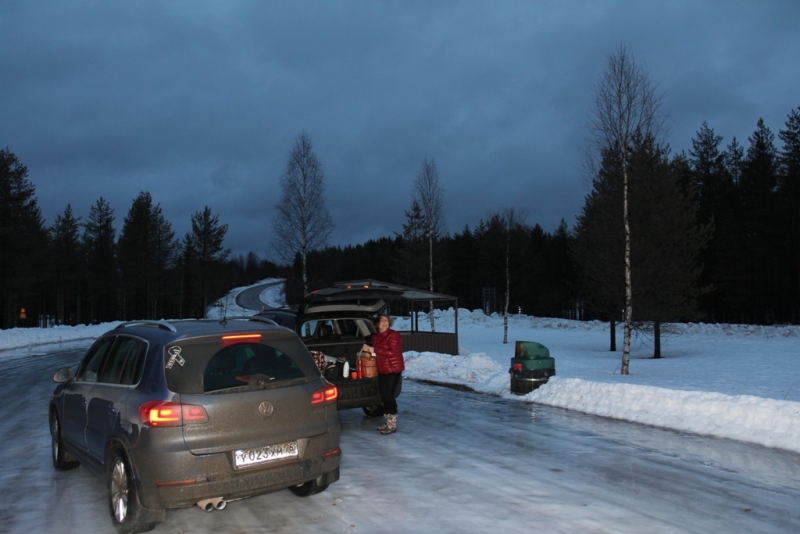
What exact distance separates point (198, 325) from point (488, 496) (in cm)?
325

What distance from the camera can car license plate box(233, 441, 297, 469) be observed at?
459 cm

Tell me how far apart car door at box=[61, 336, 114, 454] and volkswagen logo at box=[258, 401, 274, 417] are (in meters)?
2.10

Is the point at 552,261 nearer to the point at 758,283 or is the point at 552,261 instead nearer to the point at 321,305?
the point at 758,283

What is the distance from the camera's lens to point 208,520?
16.6ft

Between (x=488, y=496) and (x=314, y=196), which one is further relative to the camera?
(x=314, y=196)

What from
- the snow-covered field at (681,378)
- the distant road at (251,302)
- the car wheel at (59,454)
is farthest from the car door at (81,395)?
the distant road at (251,302)

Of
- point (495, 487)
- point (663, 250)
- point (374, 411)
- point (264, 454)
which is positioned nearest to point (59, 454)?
point (264, 454)

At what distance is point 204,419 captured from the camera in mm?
4480

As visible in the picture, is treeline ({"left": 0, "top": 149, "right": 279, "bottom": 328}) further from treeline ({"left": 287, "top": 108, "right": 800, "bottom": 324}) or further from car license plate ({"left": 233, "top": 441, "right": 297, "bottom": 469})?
car license plate ({"left": 233, "top": 441, "right": 297, "bottom": 469})

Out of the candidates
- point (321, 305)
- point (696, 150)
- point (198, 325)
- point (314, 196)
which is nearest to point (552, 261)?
point (696, 150)

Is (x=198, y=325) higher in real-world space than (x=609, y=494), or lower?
higher

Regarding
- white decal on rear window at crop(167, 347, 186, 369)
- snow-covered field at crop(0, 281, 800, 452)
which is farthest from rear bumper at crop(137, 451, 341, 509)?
snow-covered field at crop(0, 281, 800, 452)

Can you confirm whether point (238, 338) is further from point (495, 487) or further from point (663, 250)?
point (663, 250)

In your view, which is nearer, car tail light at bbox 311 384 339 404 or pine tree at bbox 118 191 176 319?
car tail light at bbox 311 384 339 404
